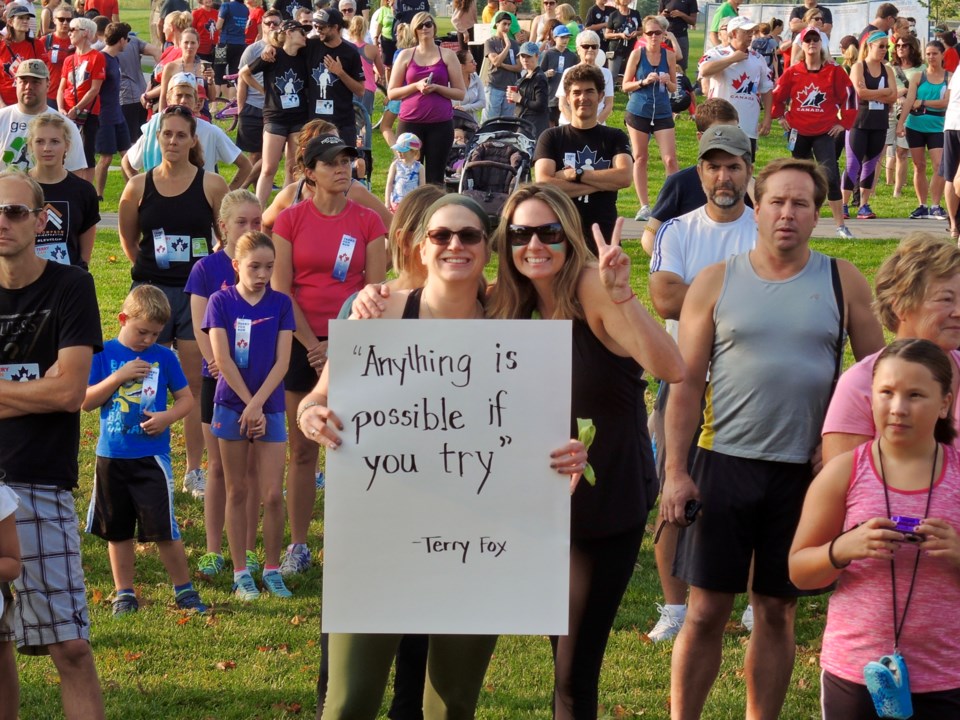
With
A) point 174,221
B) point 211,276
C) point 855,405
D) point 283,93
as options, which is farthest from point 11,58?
point 855,405

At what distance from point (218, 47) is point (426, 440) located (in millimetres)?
20918

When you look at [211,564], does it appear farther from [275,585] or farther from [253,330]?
[253,330]

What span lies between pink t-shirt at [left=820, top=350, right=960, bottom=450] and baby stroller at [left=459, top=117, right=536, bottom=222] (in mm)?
9533

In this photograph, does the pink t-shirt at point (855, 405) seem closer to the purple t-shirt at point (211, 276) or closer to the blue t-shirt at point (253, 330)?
the blue t-shirt at point (253, 330)

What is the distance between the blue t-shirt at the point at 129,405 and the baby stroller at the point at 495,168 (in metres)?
7.10

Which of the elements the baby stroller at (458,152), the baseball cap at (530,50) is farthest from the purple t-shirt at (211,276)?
the baseball cap at (530,50)

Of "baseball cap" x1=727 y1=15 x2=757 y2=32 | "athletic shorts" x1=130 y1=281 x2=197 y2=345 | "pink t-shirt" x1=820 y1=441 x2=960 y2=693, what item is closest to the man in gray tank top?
"pink t-shirt" x1=820 y1=441 x2=960 y2=693

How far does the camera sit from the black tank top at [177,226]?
26.7 feet

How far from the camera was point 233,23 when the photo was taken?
23500 mm

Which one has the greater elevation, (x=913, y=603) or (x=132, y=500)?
(x=913, y=603)

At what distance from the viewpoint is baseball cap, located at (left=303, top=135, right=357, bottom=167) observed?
283 inches

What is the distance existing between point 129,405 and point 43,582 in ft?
6.35

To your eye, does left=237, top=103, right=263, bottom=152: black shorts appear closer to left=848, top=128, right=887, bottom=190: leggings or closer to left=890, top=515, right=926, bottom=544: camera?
left=848, top=128, right=887, bottom=190: leggings

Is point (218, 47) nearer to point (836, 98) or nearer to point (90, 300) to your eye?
point (836, 98)
